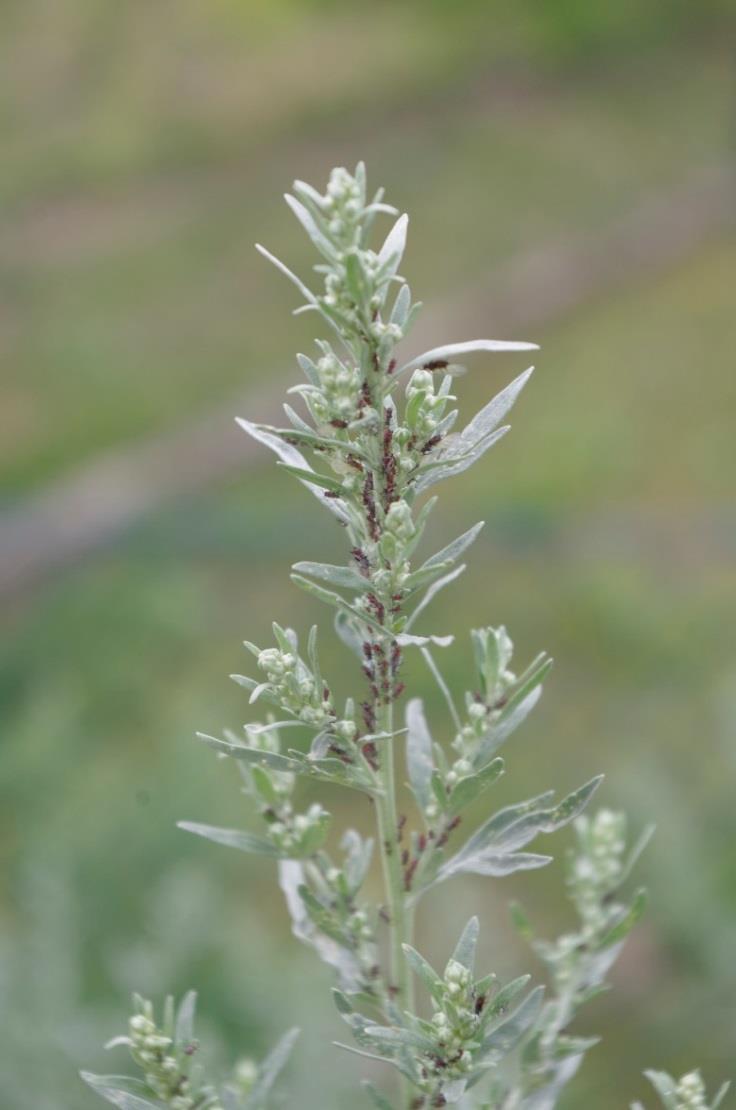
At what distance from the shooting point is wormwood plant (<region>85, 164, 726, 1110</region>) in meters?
0.89

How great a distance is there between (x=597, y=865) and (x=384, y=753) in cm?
34

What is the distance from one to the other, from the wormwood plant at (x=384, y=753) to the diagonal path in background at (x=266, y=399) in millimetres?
4669

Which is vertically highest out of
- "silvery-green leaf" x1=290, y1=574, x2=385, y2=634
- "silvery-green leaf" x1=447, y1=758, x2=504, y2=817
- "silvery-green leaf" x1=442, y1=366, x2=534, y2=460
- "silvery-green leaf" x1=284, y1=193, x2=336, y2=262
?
"silvery-green leaf" x1=284, y1=193, x2=336, y2=262

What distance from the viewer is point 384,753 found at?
987mm

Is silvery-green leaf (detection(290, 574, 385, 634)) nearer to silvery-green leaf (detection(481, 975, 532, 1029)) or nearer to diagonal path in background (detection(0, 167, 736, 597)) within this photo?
silvery-green leaf (detection(481, 975, 532, 1029))

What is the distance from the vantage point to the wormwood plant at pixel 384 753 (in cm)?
89

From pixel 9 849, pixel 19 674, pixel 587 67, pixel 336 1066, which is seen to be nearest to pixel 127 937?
pixel 336 1066

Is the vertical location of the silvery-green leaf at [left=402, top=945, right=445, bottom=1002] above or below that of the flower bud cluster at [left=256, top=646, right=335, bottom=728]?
below

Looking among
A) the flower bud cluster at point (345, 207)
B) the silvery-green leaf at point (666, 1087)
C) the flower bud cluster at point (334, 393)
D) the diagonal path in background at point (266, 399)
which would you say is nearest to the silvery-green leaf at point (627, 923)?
the silvery-green leaf at point (666, 1087)

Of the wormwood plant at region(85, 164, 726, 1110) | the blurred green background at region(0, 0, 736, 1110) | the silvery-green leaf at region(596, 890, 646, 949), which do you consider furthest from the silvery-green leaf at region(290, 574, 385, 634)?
the blurred green background at region(0, 0, 736, 1110)

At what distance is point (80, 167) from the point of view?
836 centimetres

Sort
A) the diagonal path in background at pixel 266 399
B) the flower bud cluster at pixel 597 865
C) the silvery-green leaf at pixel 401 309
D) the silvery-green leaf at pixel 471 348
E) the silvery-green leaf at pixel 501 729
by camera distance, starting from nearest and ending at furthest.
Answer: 1. the silvery-green leaf at pixel 471 348
2. the silvery-green leaf at pixel 401 309
3. the silvery-green leaf at pixel 501 729
4. the flower bud cluster at pixel 597 865
5. the diagonal path in background at pixel 266 399

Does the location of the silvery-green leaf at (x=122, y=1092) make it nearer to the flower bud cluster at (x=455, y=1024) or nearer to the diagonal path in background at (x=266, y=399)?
the flower bud cluster at (x=455, y=1024)

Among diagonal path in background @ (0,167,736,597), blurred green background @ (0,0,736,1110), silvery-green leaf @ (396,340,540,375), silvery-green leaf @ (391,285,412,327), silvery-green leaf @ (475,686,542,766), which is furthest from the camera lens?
diagonal path in background @ (0,167,736,597)
